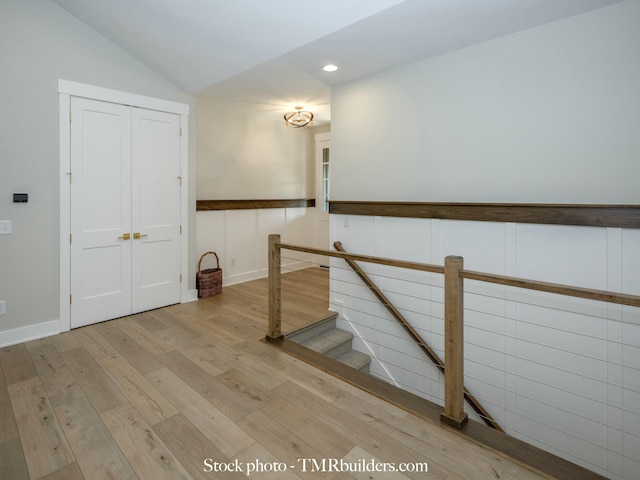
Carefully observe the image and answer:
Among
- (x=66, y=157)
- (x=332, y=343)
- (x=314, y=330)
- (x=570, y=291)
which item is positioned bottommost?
(x=332, y=343)

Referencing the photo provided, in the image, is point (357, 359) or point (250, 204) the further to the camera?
point (250, 204)

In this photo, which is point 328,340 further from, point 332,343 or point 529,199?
point 529,199

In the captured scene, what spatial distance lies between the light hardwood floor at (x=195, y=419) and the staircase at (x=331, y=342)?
0.59 meters

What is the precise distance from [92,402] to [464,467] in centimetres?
222

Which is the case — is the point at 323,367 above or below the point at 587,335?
below

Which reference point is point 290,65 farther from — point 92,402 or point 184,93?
point 92,402

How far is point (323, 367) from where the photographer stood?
2.71 m

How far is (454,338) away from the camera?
80.4 inches

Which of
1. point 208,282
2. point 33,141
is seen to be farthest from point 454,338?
point 33,141

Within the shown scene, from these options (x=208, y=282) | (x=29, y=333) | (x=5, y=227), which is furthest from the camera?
(x=208, y=282)

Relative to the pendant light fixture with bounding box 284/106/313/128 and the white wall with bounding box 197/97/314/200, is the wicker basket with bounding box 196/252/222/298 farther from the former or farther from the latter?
the pendant light fixture with bounding box 284/106/313/128

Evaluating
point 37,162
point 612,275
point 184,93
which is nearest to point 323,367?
point 612,275

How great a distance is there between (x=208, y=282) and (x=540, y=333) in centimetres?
364

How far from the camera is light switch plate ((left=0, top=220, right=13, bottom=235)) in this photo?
3.08m
